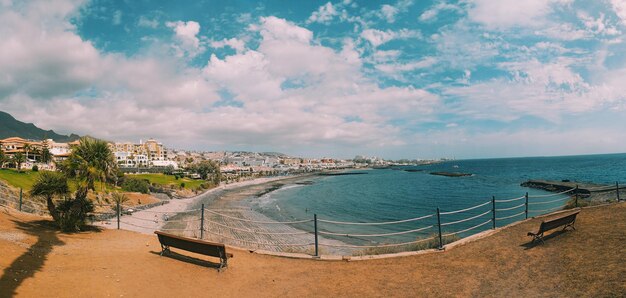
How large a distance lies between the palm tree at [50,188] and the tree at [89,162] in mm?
440

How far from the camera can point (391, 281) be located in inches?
287

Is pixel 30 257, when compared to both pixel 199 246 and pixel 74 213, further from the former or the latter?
pixel 74 213

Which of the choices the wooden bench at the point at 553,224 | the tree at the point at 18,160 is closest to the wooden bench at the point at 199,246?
the wooden bench at the point at 553,224

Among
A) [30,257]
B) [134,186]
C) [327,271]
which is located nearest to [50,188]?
[30,257]

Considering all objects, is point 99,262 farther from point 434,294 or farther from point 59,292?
point 434,294

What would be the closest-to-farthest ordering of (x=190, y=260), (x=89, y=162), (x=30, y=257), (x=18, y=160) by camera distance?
(x=30, y=257)
(x=190, y=260)
(x=89, y=162)
(x=18, y=160)

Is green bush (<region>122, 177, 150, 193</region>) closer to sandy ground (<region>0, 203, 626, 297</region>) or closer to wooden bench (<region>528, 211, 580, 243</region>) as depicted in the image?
sandy ground (<region>0, 203, 626, 297</region>)

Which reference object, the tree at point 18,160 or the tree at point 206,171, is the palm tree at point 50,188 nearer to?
the tree at point 18,160

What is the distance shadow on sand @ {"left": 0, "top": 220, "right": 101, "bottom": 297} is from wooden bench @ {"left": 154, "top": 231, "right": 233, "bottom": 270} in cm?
260

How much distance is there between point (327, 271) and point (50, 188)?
11.6 metres

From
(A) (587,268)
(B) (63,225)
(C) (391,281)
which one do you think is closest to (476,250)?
(A) (587,268)

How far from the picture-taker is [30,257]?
23.3 feet

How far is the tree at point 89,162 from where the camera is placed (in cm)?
1284

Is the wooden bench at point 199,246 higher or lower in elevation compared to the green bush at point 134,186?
higher
